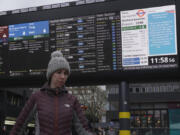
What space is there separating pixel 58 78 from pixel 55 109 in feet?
0.74

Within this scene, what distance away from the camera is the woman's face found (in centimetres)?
231

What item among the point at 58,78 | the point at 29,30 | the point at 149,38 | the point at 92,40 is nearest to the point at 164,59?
the point at 149,38

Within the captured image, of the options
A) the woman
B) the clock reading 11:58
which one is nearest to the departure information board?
the clock reading 11:58

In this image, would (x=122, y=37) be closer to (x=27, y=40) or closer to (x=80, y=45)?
(x=80, y=45)

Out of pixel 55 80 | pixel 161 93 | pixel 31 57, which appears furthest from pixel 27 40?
pixel 161 93

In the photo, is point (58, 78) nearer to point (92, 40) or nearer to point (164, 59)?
point (164, 59)

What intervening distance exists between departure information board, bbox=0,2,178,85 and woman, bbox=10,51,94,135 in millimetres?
7723

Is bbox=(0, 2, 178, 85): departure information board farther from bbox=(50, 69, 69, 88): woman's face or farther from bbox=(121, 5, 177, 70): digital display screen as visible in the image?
bbox=(50, 69, 69, 88): woman's face

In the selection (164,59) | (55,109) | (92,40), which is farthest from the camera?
(92,40)

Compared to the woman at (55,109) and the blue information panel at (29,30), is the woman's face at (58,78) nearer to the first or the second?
the woman at (55,109)

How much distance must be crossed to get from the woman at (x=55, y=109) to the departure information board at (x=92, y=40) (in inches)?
304

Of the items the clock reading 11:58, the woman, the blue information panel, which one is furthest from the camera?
the blue information panel

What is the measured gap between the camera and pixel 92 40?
1050cm

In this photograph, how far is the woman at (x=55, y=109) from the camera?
2236 mm
